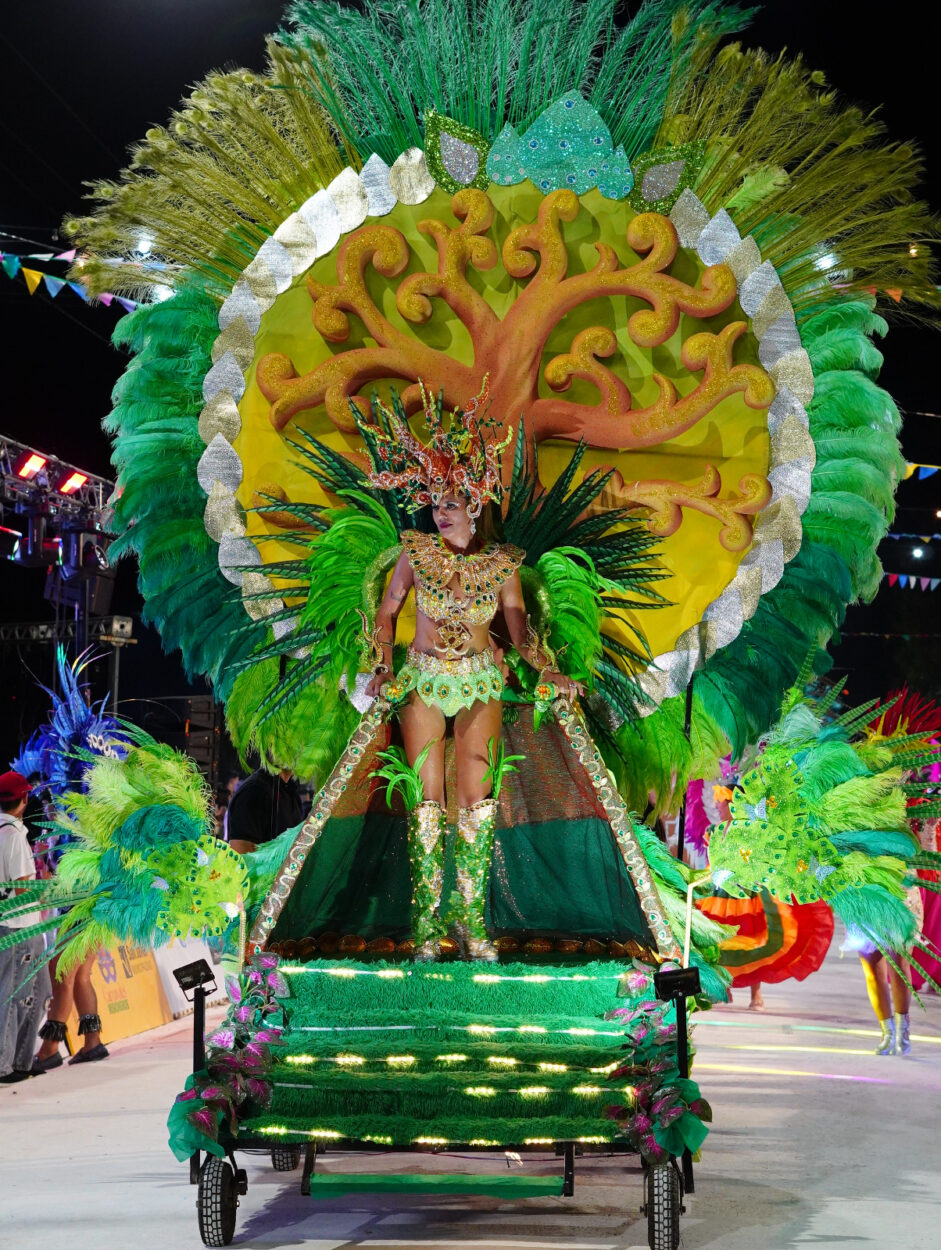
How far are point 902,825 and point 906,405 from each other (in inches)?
414

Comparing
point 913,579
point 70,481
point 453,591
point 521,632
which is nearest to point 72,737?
point 453,591

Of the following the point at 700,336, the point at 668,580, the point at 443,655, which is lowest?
the point at 443,655

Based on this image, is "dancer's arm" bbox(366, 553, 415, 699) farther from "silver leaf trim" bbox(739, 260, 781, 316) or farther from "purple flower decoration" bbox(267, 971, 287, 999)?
"silver leaf trim" bbox(739, 260, 781, 316)

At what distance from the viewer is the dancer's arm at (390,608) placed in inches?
198

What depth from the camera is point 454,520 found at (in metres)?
5.01

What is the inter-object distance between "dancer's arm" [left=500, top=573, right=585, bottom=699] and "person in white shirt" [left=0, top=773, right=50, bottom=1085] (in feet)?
10.5

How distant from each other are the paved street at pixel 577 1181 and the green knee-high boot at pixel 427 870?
2.72 feet

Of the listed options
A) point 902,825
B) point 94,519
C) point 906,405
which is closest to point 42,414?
point 94,519

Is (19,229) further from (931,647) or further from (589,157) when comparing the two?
(931,647)

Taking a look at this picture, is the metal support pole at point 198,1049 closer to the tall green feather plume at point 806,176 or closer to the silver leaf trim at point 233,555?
the silver leaf trim at point 233,555

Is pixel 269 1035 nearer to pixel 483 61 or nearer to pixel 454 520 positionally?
pixel 454 520

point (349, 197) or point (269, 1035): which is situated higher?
point (349, 197)

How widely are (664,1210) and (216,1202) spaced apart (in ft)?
3.98

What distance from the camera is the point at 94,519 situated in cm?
1291
